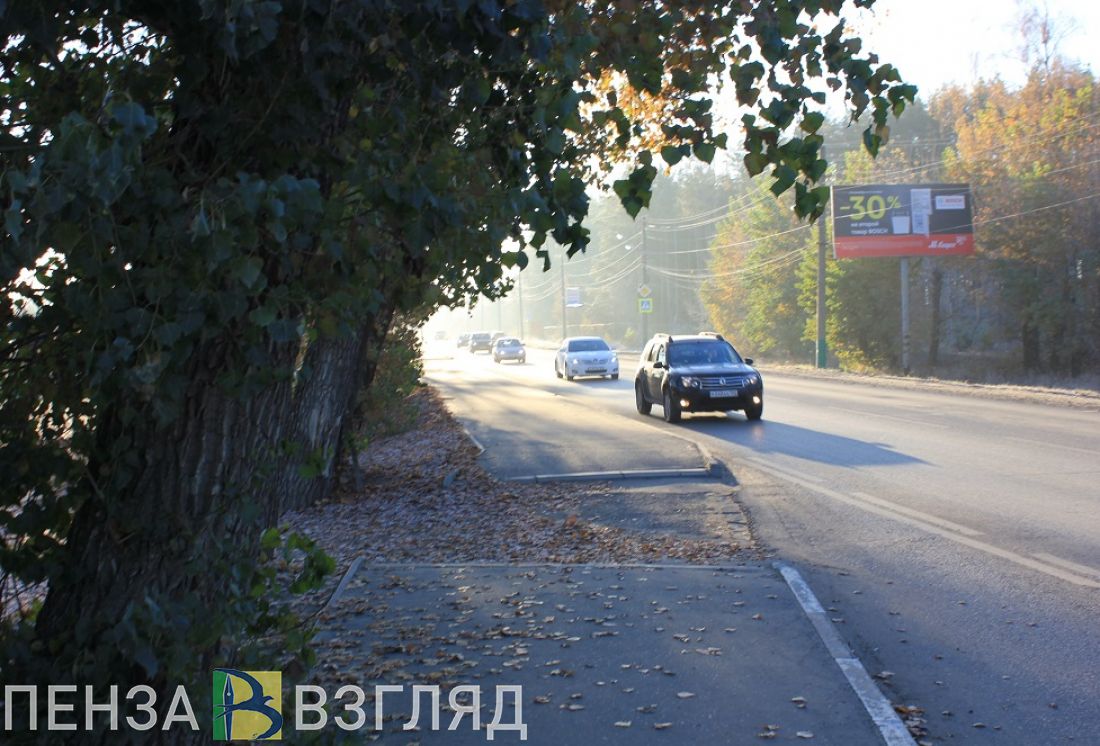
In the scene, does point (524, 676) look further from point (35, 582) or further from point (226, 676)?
point (35, 582)

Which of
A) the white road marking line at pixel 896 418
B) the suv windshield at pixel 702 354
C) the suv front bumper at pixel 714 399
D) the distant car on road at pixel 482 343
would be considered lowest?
the white road marking line at pixel 896 418

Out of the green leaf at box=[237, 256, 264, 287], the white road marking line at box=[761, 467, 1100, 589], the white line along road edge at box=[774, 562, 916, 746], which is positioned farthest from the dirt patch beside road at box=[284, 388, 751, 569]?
the green leaf at box=[237, 256, 264, 287]

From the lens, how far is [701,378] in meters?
21.3

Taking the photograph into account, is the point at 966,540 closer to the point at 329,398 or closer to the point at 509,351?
the point at 329,398

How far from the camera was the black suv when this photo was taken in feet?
69.6

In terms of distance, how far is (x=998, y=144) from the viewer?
51219 millimetres

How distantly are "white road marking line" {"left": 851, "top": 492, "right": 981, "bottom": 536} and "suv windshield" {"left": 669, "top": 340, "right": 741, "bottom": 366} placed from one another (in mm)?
10025

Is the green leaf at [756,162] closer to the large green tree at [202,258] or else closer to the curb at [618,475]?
the large green tree at [202,258]

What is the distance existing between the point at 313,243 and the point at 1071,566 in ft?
22.8

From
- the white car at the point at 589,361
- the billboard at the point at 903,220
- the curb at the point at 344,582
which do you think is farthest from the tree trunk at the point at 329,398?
the billboard at the point at 903,220

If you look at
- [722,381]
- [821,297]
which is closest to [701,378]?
[722,381]

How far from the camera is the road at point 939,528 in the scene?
578cm

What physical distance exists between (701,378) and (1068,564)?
42.5ft

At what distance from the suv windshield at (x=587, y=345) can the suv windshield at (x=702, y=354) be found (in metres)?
18.6
